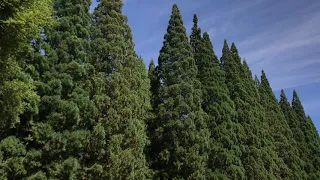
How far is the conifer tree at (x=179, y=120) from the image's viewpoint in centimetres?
1944

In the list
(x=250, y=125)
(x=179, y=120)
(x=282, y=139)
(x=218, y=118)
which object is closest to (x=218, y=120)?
(x=218, y=118)

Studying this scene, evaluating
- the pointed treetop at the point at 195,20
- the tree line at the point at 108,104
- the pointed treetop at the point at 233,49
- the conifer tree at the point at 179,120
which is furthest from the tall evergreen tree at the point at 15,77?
the pointed treetop at the point at 233,49

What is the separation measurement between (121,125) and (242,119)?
1395cm

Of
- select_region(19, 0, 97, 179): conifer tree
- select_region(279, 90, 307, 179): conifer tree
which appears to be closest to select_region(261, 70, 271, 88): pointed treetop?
select_region(279, 90, 307, 179): conifer tree

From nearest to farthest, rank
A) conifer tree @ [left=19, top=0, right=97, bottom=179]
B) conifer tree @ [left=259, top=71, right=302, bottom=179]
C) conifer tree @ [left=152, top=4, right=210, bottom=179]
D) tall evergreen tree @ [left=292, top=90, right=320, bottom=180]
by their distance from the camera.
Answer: conifer tree @ [left=19, top=0, right=97, bottom=179] < conifer tree @ [left=152, top=4, right=210, bottom=179] < conifer tree @ [left=259, top=71, right=302, bottom=179] < tall evergreen tree @ [left=292, top=90, right=320, bottom=180]

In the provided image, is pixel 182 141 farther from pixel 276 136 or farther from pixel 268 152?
pixel 276 136

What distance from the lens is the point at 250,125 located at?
1068 inches

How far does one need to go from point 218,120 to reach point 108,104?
9.96 metres

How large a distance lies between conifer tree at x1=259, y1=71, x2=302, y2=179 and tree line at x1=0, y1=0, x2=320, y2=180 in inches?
270

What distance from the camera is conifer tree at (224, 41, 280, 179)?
85.2 feet

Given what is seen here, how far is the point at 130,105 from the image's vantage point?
16.9 metres

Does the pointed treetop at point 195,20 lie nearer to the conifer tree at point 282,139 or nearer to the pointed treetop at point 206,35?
the pointed treetop at point 206,35

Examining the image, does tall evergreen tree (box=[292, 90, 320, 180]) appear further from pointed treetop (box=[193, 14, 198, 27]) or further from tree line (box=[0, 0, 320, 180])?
pointed treetop (box=[193, 14, 198, 27])

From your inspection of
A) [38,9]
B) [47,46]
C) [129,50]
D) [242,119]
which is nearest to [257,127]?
[242,119]
